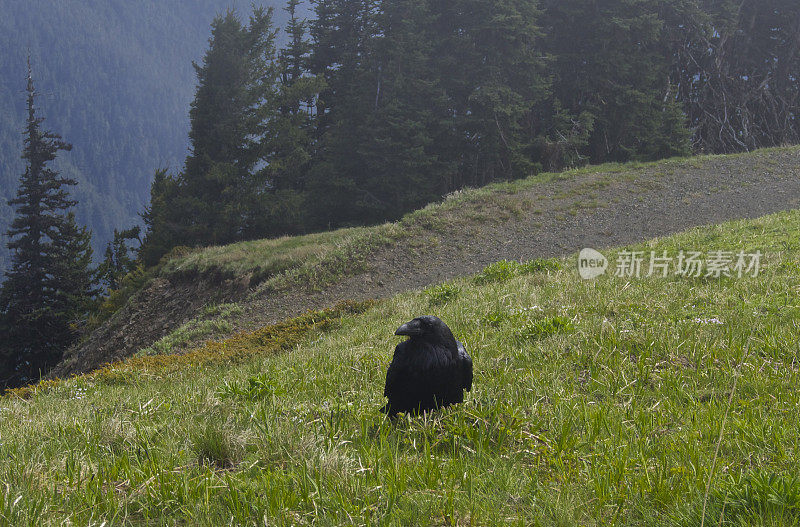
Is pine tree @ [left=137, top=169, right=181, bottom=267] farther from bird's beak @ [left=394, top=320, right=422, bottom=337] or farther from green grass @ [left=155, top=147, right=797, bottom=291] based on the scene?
→ bird's beak @ [left=394, top=320, right=422, bottom=337]

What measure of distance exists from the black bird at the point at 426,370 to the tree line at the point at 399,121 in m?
27.2

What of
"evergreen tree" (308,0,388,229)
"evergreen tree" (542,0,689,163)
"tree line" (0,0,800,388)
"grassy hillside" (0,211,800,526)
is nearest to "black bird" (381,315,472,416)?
"grassy hillside" (0,211,800,526)

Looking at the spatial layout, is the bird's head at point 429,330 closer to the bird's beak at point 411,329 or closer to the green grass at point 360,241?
the bird's beak at point 411,329

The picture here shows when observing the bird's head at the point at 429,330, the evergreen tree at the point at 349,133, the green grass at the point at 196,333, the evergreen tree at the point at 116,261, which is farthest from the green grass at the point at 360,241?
the evergreen tree at the point at 116,261

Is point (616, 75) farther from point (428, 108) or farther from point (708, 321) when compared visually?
point (708, 321)

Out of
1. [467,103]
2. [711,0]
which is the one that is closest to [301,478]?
[467,103]

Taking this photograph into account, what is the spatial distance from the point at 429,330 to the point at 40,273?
1484 inches

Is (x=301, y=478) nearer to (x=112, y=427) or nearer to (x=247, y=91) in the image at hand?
(x=112, y=427)

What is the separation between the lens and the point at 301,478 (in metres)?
2.38

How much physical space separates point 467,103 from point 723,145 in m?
19.4

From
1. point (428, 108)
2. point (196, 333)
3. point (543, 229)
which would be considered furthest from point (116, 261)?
point (543, 229)

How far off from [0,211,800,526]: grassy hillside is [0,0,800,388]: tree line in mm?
25888

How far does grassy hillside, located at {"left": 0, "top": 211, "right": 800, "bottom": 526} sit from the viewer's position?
2.16 meters

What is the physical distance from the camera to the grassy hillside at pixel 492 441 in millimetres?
2164
